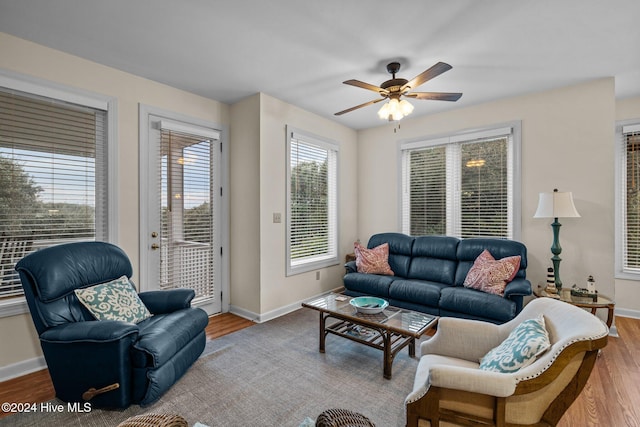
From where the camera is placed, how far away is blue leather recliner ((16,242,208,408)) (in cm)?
192

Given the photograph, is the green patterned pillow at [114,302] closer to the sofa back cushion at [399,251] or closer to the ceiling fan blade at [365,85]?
the ceiling fan blade at [365,85]

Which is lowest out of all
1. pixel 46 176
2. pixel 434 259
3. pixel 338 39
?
pixel 434 259

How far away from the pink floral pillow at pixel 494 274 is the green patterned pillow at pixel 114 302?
3.27 metres

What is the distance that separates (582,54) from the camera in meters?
2.71

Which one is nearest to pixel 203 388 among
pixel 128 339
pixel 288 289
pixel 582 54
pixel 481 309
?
pixel 128 339

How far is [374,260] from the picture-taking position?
4.10m

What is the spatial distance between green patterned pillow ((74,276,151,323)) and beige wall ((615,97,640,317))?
5371 millimetres

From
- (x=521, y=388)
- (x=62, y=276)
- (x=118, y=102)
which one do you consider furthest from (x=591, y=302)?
(x=118, y=102)

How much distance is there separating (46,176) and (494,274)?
443 centimetres

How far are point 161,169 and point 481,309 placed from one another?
146 inches

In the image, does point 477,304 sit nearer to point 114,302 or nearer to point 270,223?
point 270,223

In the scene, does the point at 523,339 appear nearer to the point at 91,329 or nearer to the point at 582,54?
the point at 91,329

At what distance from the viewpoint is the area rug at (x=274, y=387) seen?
1.95 m

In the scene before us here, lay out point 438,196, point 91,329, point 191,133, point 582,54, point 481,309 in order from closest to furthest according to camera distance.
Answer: point 91,329 → point 582,54 → point 481,309 → point 191,133 → point 438,196
